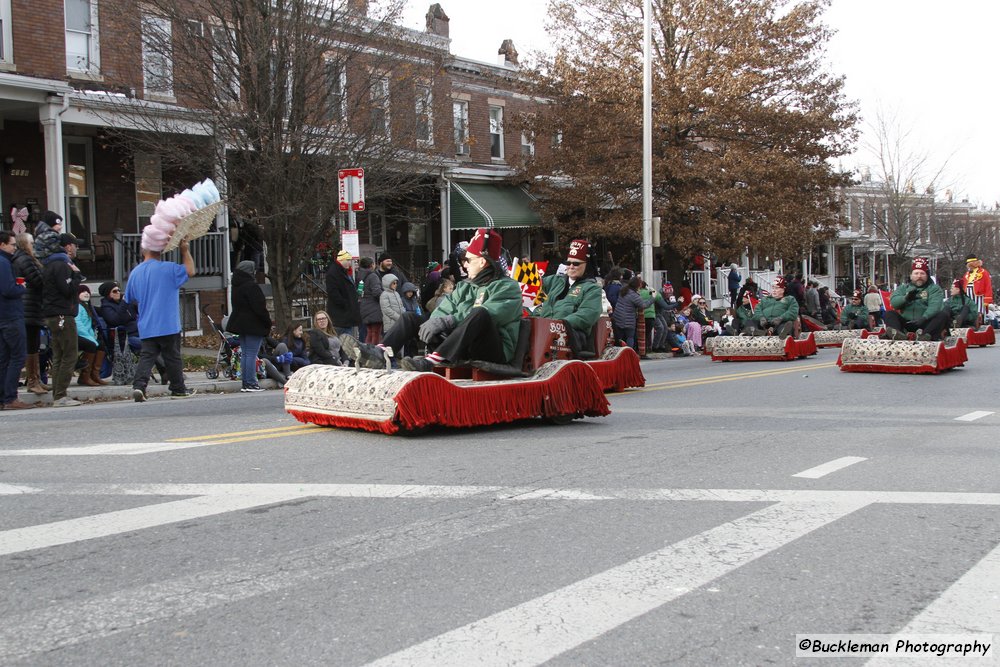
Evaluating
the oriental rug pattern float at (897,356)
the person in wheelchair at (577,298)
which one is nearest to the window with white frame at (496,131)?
the oriental rug pattern float at (897,356)

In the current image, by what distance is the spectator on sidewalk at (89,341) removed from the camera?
44.3 ft

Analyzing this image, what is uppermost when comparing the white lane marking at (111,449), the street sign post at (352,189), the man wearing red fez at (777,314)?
the street sign post at (352,189)

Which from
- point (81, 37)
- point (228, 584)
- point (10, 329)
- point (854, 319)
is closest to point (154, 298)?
point (10, 329)

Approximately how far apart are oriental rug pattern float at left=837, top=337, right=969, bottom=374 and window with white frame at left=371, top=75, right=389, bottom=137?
9.55 m

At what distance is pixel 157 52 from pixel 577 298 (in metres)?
10.3

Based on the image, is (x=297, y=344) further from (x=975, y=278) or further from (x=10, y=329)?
(x=975, y=278)

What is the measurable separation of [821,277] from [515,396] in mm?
46880

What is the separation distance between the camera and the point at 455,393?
26.6ft

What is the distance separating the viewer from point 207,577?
4227 millimetres

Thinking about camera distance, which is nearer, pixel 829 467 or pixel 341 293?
pixel 829 467

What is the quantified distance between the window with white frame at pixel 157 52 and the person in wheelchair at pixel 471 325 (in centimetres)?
1056

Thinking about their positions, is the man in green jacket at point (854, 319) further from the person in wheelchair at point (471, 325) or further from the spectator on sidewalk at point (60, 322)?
the spectator on sidewalk at point (60, 322)

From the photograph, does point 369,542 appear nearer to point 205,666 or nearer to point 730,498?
point 205,666

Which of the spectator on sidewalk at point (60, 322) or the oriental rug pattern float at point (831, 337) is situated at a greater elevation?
the spectator on sidewalk at point (60, 322)
